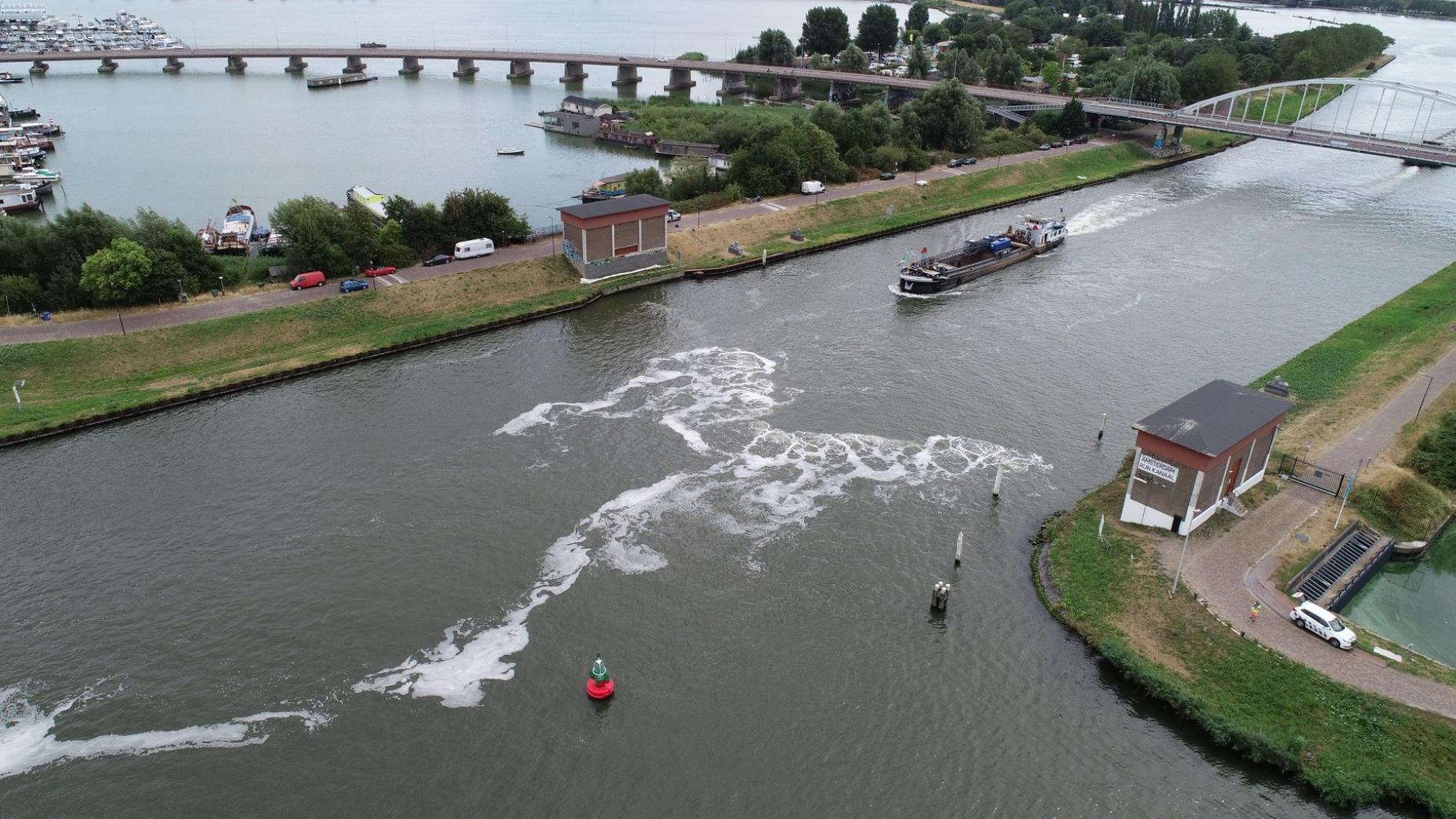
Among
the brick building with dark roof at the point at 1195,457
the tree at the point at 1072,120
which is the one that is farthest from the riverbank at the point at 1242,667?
the tree at the point at 1072,120

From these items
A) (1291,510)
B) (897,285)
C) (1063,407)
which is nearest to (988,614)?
(1291,510)

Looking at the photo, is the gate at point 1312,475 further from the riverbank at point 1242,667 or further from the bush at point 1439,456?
the bush at point 1439,456

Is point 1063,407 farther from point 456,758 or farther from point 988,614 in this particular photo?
point 456,758

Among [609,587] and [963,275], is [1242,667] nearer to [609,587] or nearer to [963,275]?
[609,587]

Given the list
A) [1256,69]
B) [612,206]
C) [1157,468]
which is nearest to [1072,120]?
[1256,69]

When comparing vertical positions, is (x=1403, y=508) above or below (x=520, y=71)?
below
